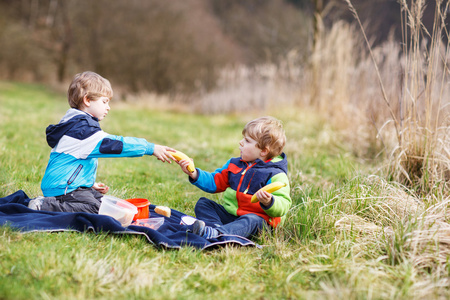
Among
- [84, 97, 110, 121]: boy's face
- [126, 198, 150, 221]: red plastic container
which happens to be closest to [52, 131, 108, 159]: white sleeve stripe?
[84, 97, 110, 121]: boy's face

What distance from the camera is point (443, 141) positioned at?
353 cm

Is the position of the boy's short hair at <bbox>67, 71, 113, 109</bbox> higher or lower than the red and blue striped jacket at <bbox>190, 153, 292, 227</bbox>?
higher

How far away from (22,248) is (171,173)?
2.65 m

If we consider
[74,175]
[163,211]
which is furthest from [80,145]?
[163,211]

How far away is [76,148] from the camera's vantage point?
281 centimetres

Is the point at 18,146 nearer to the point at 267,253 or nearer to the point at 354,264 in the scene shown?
the point at 267,253

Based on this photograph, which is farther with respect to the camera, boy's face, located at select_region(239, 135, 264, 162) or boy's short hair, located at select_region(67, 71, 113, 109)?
boy's face, located at select_region(239, 135, 264, 162)

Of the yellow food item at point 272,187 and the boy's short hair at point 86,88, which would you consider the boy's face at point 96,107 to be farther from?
the yellow food item at point 272,187

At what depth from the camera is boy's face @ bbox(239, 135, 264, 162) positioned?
118 inches

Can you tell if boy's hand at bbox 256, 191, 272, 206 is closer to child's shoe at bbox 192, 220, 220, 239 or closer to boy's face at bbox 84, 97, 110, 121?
child's shoe at bbox 192, 220, 220, 239

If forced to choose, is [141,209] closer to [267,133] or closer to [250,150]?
[250,150]

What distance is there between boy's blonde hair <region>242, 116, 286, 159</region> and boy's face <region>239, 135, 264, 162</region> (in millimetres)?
27

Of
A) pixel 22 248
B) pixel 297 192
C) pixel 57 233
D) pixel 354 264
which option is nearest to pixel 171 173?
pixel 297 192

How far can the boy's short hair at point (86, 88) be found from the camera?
289 centimetres
